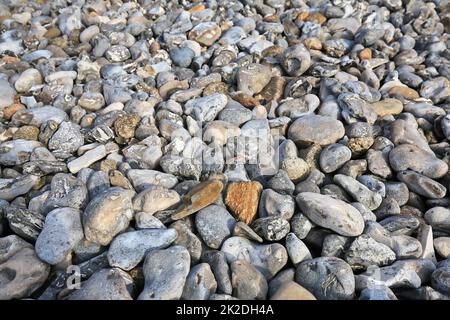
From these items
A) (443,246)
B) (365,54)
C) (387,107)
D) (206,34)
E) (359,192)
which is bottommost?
(443,246)

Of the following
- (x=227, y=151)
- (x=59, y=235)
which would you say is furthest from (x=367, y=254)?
(x=59, y=235)

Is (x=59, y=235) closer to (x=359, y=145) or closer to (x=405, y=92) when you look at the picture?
(x=359, y=145)

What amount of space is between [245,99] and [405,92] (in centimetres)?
121

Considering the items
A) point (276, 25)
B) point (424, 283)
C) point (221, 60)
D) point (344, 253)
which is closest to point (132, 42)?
point (221, 60)

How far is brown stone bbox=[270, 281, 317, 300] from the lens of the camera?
1525mm

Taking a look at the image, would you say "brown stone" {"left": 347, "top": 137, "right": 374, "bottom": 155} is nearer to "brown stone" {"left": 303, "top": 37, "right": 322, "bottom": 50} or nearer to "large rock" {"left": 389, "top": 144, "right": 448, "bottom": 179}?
"large rock" {"left": 389, "top": 144, "right": 448, "bottom": 179}

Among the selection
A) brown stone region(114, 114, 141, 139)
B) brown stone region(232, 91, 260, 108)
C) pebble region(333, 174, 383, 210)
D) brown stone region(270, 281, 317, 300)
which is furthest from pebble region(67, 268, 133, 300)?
brown stone region(232, 91, 260, 108)

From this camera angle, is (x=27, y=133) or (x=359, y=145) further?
(x=27, y=133)

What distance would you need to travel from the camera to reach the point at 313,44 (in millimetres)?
3391

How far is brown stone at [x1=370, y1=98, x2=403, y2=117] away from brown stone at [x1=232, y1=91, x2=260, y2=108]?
81 cm

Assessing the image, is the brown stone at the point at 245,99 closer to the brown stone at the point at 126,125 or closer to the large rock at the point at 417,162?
the brown stone at the point at 126,125

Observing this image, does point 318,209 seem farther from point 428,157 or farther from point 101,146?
point 101,146

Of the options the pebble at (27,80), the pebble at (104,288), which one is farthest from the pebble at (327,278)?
the pebble at (27,80)

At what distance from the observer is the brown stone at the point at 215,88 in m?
2.86
